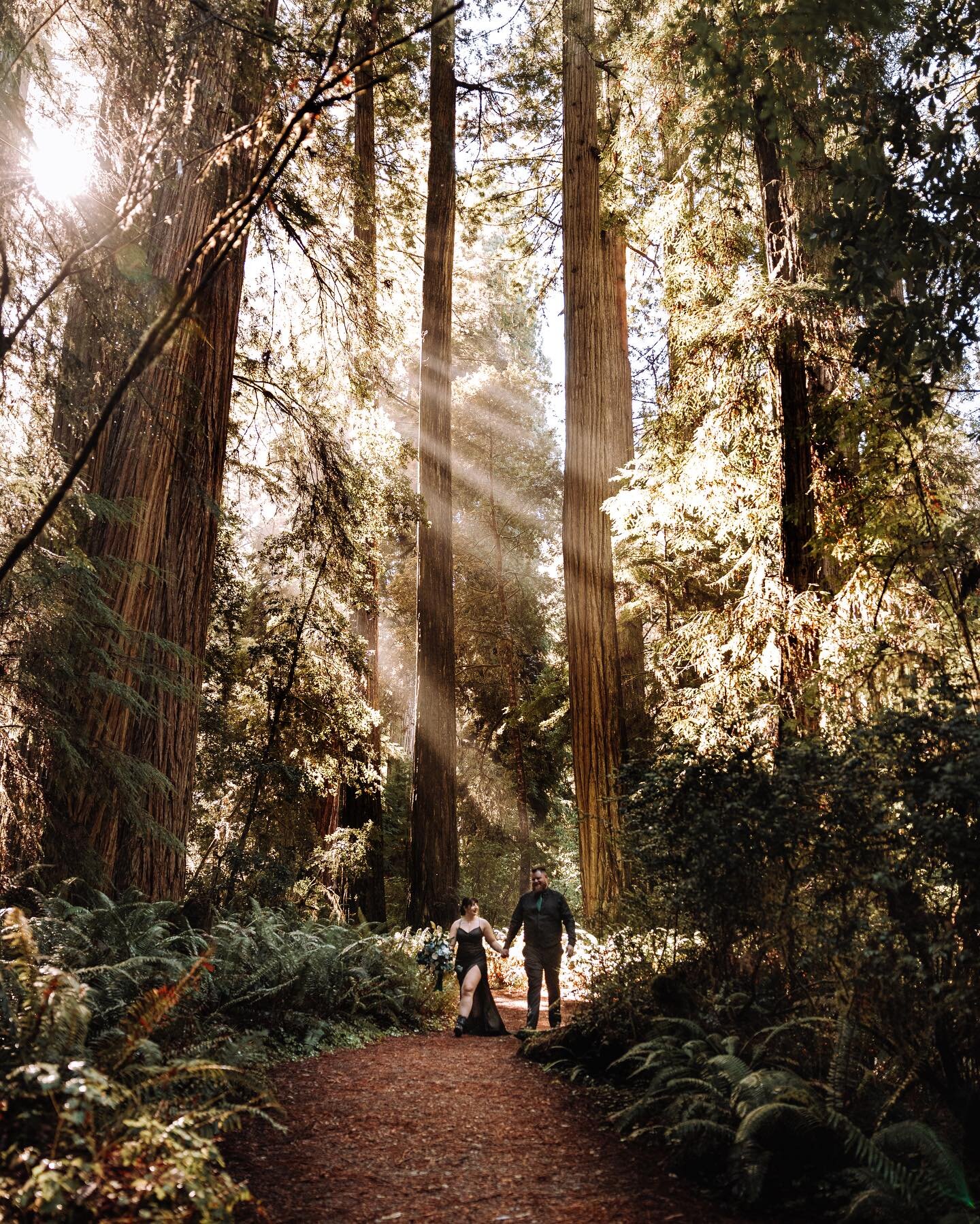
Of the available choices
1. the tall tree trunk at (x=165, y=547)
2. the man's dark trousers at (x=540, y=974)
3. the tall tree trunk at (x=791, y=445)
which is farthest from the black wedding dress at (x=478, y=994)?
the tall tree trunk at (x=791, y=445)

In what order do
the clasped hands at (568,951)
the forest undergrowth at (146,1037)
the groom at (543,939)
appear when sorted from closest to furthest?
the forest undergrowth at (146,1037), the clasped hands at (568,951), the groom at (543,939)

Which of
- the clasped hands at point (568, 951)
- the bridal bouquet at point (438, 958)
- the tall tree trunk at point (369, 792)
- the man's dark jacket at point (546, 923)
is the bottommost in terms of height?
the bridal bouquet at point (438, 958)

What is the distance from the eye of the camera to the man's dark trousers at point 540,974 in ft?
28.6

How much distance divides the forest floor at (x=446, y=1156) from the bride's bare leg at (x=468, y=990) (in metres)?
2.21

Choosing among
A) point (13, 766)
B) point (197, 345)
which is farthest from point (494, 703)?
point (13, 766)

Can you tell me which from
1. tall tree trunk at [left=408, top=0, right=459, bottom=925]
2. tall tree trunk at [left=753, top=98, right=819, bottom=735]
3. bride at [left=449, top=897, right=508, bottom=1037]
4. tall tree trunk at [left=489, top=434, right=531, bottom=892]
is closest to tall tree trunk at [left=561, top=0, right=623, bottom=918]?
bride at [left=449, top=897, right=508, bottom=1037]

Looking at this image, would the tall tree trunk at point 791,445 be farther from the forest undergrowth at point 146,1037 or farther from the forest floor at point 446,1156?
the forest undergrowth at point 146,1037

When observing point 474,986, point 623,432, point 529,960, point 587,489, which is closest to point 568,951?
point 529,960

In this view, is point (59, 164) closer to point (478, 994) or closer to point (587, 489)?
point (587, 489)

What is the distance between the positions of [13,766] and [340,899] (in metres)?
9.02

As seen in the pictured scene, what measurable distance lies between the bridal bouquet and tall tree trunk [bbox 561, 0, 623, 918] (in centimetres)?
170

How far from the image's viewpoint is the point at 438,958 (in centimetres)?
1014

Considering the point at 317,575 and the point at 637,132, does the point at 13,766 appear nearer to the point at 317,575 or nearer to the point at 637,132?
the point at 317,575

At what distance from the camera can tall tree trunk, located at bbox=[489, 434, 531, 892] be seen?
71.9 ft
